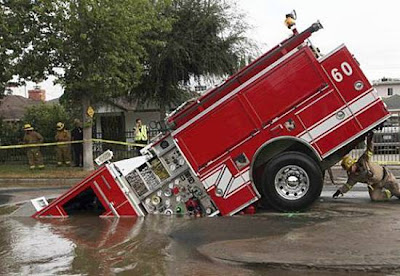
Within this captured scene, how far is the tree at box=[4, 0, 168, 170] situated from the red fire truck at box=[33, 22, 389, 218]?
350 inches

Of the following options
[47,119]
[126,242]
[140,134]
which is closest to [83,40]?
[140,134]

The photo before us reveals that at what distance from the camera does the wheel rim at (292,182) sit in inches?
339

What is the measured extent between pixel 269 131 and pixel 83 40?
1020 centimetres

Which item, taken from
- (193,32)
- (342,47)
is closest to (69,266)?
(342,47)

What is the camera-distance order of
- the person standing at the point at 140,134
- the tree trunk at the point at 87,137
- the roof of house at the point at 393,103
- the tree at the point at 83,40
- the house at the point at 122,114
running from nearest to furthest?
the tree at the point at 83,40 → the tree trunk at the point at 87,137 → the person standing at the point at 140,134 → the house at the point at 122,114 → the roof of house at the point at 393,103

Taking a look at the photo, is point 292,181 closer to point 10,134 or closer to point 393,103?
point 10,134

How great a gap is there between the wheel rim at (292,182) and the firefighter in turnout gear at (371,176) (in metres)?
1.35

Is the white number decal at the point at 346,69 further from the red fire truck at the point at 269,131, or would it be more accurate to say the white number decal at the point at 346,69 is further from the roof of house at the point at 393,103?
the roof of house at the point at 393,103

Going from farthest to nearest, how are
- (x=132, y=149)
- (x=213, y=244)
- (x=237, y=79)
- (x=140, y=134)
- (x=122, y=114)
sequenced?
1. (x=122, y=114)
2. (x=132, y=149)
3. (x=140, y=134)
4. (x=237, y=79)
5. (x=213, y=244)

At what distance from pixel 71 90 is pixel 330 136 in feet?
38.5

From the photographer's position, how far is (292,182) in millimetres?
8680

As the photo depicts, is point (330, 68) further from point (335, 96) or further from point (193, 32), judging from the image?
point (193, 32)

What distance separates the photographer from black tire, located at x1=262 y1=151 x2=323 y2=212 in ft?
28.0

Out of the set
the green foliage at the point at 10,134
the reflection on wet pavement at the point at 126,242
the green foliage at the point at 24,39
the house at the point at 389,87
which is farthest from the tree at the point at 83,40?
the house at the point at 389,87
